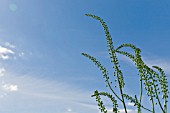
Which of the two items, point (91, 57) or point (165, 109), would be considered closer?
point (165, 109)

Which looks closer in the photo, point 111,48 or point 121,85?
point 121,85

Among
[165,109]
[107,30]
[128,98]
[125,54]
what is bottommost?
[165,109]

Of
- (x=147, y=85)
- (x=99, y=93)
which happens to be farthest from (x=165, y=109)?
(x=99, y=93)

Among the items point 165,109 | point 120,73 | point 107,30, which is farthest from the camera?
point 107,30

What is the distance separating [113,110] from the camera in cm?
563

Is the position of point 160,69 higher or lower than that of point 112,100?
higher

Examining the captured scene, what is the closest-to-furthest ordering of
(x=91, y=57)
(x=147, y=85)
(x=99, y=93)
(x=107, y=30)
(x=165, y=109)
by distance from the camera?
(x=165, y=109)
(x=147, y=85)
(x=99, y=93)
(x=107, y=30)
(x=91, y=57)

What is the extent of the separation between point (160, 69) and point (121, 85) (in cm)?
89

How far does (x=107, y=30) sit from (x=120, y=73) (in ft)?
4.27

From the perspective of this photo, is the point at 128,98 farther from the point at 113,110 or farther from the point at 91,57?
the point at 91,57

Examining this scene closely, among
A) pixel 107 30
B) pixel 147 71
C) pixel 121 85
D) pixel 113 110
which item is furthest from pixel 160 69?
pixel 107 30

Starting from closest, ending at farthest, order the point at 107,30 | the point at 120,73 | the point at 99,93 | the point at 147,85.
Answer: the point at 147,85, the point at 99,93, the point at 120,73, the point at 107,30

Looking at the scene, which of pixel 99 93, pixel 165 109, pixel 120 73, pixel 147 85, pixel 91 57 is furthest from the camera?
pixel 91 57

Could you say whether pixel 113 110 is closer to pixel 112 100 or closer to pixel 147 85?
pixel 112 100
